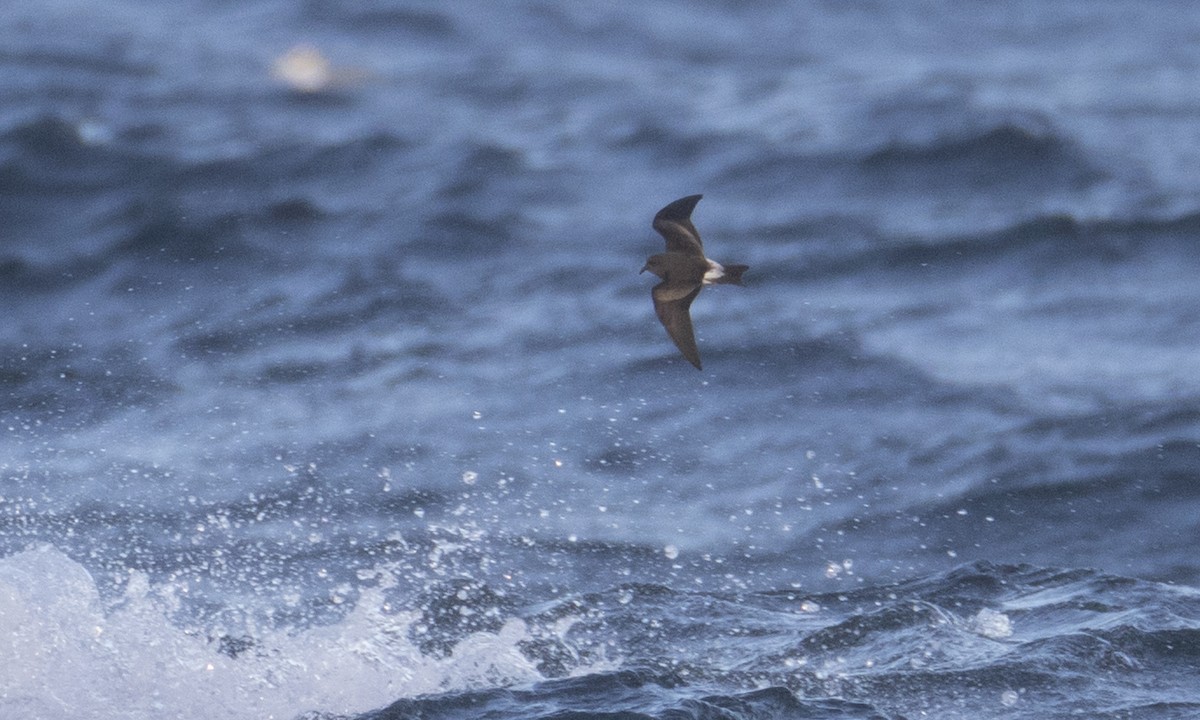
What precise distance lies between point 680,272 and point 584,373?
543 cm

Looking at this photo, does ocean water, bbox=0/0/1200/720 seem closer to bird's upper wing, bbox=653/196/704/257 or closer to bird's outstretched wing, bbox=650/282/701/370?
bird's outstretched wing, bbox=650/282/701/370

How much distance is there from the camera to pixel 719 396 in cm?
1052

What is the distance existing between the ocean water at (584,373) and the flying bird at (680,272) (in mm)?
1730

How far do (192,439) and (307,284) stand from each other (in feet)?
9.50

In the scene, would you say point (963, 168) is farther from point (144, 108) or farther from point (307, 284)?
point (144, 108)

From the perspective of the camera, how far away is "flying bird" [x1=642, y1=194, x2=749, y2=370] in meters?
5.41

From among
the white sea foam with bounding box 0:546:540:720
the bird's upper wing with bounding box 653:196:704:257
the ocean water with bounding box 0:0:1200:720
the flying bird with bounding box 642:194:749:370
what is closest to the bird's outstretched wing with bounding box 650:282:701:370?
the flying bird with bounding box 642:194:749:370

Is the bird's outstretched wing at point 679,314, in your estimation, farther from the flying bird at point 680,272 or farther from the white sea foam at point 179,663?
the white sea foam at point 179,663

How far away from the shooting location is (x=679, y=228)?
548cm

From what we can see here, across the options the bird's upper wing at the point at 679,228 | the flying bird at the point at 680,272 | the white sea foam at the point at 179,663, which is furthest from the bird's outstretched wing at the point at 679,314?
the white sea foam at the point at 179,663

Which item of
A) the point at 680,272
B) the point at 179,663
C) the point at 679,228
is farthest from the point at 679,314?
the point at 179,663

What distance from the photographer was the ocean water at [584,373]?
6824 millimetres

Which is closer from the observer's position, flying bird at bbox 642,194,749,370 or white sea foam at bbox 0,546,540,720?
flying bird at bbox 642,194,749,370

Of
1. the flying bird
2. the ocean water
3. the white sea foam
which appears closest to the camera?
the flying bird
